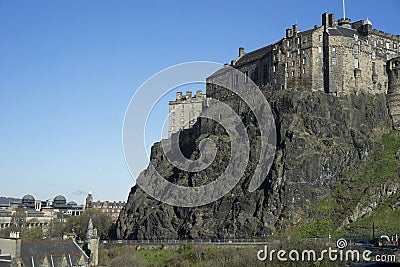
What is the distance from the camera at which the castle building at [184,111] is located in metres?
88.8

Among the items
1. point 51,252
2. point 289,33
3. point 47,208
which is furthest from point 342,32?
point 47,208

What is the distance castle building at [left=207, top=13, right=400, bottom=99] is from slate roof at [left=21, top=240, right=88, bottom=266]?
1249 inches

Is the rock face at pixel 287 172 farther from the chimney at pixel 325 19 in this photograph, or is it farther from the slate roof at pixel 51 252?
the slate roof at pixel 51 252

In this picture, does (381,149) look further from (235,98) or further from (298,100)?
(235,98)

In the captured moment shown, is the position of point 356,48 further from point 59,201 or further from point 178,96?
point 59,201

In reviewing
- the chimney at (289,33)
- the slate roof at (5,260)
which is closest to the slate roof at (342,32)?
the chimney at (289,33)

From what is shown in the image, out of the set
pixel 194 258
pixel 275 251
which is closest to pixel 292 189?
pixel 194 258

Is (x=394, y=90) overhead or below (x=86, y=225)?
overhead

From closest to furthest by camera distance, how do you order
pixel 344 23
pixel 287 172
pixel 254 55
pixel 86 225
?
pixel 287 172 < pixel 344 23 < pixel 254 55 < pixel 86 225

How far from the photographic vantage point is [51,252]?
137 ft

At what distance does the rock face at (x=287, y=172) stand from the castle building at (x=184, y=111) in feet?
72.6

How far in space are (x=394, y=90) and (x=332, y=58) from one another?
8897 mm

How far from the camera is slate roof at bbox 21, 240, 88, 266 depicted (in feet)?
130

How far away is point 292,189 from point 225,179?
8206 mm
